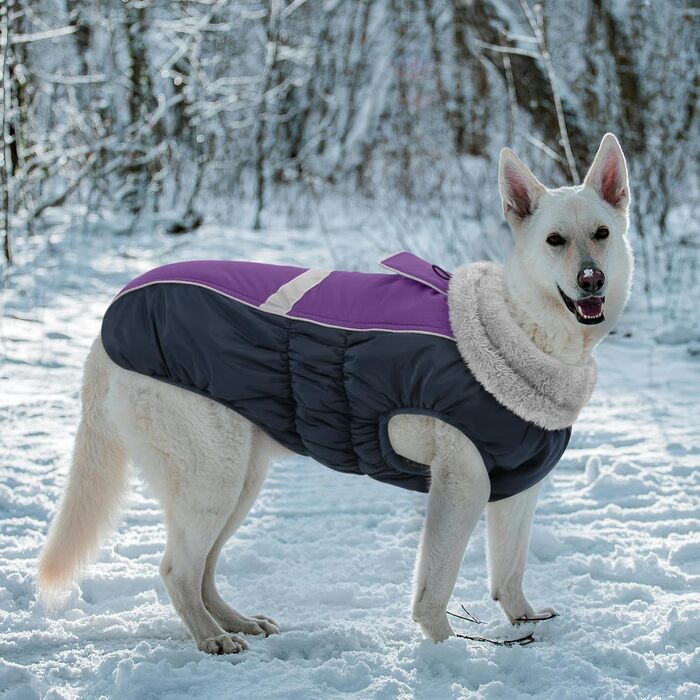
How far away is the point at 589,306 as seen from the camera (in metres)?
2.60

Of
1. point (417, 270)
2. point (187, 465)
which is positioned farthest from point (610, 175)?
point (187, 465)

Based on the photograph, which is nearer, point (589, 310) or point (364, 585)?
point (589, 310)

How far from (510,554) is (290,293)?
3.85ft

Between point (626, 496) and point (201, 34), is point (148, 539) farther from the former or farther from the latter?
point (201, 34)

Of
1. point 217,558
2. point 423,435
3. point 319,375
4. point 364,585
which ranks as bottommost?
point 364,585

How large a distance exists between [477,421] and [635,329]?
480 centimetres

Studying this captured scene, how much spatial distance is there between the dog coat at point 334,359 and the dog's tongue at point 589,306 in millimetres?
204

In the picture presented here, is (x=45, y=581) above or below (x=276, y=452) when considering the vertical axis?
below

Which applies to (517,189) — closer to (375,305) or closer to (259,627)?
(375,305)

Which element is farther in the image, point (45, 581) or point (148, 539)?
point (148, 539)

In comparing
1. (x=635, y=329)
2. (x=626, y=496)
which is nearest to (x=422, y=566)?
(x=626, y=496)

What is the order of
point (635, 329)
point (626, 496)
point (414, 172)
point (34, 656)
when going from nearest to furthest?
point (34, 656), point (626, 496), point (635, 329), point (414, 172)

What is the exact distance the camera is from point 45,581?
2701 mm

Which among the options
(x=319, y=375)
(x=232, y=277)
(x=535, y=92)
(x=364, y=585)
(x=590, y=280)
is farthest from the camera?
(x=535, y=92)
